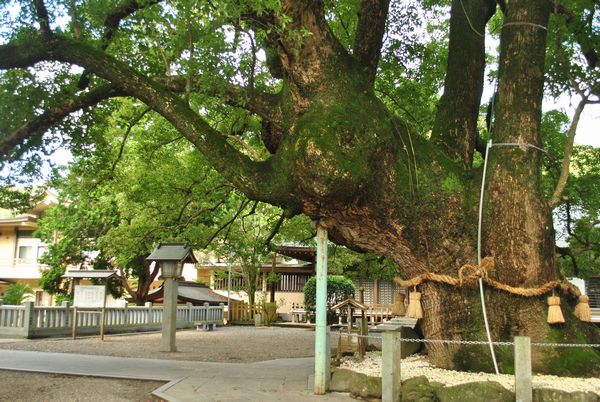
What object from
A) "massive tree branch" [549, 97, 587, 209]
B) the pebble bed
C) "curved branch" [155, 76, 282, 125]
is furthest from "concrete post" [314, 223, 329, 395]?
"massive tree branch" [549, 97, 587, 209]

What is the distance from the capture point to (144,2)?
393 inches

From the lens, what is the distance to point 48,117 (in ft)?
31.2

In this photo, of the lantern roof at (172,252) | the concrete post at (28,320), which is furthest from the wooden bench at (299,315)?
the lantern roof at (172,252)

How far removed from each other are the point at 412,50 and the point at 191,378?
9483 millimetres

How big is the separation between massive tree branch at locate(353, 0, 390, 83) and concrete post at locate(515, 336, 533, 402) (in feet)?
16.4

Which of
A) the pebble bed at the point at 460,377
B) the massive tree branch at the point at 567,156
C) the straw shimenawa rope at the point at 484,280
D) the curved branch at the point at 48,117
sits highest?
→ the curved branch at the point at 48,117

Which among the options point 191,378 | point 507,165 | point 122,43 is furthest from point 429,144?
point 122,43

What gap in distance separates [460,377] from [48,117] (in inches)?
319

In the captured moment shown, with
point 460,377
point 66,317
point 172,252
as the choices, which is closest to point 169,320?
point 172,252

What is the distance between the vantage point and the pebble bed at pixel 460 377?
6703mm

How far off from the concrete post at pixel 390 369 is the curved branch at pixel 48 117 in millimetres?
6437

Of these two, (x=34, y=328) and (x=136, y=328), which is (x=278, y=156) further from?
(x=136, y=328)

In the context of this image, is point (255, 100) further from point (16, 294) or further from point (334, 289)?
point (16, 294)

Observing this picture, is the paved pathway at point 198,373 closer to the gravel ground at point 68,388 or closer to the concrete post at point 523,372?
the gravel ground at point 68,388
